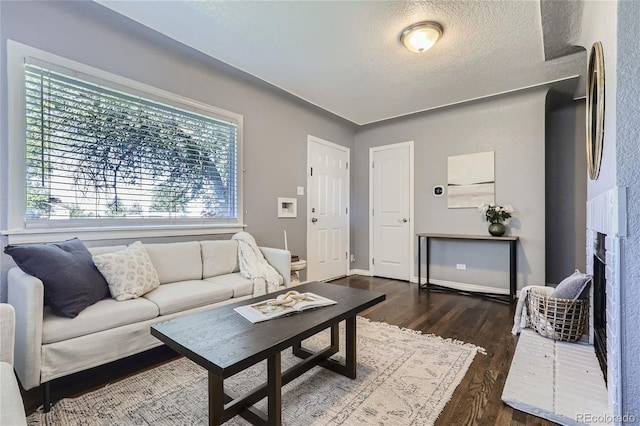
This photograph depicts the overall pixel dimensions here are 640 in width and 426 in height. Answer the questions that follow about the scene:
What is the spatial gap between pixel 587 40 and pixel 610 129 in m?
1.36

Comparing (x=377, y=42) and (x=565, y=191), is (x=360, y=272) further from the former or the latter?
(x=377, y=42)

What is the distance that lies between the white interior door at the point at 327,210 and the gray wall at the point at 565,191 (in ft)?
9.22

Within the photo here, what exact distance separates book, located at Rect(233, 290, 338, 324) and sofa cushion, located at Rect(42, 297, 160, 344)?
28.9 inches

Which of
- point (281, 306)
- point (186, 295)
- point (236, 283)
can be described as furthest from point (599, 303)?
point (186, 295)

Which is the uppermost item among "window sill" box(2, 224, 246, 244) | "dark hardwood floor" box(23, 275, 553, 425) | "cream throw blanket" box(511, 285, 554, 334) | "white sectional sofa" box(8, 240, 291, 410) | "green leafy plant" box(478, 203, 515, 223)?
"green leafy plant" box(478, 203, 515, 223)

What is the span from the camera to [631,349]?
1.22 meters

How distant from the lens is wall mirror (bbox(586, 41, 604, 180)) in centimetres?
165

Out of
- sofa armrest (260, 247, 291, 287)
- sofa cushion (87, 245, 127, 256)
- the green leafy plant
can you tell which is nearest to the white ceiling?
the green leafy plant

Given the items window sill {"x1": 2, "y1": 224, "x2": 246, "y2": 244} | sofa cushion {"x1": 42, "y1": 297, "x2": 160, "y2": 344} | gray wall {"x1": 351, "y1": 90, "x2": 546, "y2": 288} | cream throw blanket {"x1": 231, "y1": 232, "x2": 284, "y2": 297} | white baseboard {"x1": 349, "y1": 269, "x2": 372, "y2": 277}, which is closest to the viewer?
sofa cushion {"x1": 42, "y1": 297, "x2": 160, "y2": 344}

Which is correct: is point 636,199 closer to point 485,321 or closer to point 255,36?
point 485,321

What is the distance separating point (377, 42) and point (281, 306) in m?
2.29

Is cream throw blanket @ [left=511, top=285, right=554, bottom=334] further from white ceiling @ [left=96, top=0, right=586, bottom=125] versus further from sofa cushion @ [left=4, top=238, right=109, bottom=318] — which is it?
sofa cushion @ [left=4, top=238, right=109, bottom=318]

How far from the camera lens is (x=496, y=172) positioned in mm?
3857

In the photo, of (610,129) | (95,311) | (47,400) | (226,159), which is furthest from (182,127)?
(610,129)
